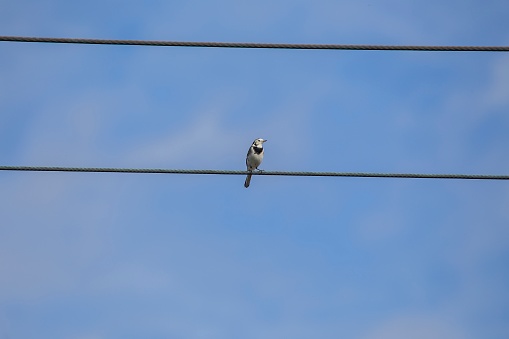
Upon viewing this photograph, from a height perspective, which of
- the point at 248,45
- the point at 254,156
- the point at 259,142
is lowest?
the point at 248,45

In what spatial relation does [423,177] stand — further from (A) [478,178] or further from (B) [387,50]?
(B) [387,50]

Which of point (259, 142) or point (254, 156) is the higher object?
point (259, 142)

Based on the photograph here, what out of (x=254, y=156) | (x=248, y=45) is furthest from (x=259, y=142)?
(x=248, y=45)

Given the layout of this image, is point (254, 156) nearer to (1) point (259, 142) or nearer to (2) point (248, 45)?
(1) point (259, 142)

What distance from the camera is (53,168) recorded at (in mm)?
13922

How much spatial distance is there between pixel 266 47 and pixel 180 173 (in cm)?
177

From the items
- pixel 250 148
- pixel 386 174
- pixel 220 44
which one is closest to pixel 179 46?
pixel 220 44

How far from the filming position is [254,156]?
2414 centimetres

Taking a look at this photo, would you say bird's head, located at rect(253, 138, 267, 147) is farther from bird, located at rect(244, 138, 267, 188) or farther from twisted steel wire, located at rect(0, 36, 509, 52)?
twisted steel wire, located at rect(0, 36, 509, 52)

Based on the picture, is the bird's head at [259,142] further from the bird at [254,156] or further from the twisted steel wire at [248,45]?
the twisted steel wire at [248,45]

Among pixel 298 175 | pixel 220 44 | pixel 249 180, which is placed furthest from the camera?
pixel 249 180

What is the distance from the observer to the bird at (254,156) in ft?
79.3

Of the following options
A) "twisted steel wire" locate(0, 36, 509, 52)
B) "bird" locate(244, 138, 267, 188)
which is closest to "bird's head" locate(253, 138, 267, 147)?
"bird" locate(244, 138, 267, 188)

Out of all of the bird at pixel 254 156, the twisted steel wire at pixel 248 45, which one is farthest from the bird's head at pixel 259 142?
the twisted steel wire at pixel 248 45
